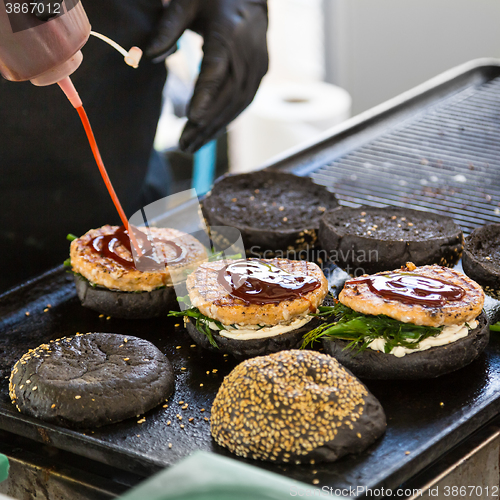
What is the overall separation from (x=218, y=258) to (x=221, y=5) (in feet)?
4.93

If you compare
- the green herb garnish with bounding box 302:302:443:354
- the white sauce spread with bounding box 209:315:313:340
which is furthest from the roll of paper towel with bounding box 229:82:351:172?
the green herb garnish with bounding box 302:302:443:354

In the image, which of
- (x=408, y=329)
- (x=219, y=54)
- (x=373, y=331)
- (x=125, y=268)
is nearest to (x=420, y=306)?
(x=408, y=329)

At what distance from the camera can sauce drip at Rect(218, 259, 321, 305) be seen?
2.78m

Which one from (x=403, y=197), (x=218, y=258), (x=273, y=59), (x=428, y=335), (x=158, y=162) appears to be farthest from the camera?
(x=273, y=59)

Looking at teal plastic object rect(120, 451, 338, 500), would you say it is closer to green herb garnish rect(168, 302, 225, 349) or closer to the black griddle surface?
the black griddle surface

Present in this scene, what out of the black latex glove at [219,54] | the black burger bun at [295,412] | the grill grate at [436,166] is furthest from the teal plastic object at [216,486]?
the grill grate at [436,166]

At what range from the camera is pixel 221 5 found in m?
3.84

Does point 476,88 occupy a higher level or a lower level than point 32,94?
lower

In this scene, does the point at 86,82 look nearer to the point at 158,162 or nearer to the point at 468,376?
the point at 158,162

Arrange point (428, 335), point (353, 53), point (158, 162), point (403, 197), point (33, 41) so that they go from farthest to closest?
point (353, 53)
point (158, 162)
point (403, 197)
point (428, 335)
point (33, 41)

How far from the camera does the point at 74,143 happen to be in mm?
3996

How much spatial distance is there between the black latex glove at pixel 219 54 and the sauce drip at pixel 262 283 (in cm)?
110

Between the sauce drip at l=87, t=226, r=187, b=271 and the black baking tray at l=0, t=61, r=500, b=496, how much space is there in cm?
28

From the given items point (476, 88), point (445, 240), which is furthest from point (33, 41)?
point (476, 88)
